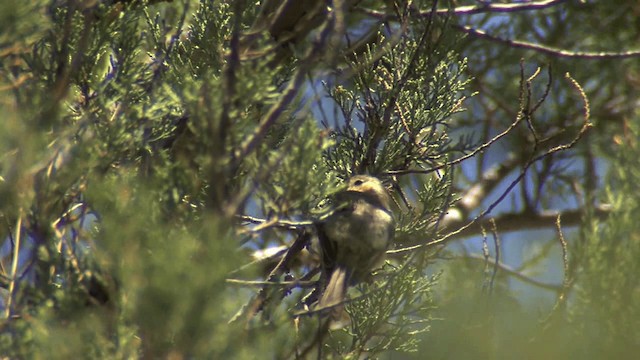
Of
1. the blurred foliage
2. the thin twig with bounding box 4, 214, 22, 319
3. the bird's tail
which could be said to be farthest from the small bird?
the thin twig with bounding box 4, 214, 22, 319

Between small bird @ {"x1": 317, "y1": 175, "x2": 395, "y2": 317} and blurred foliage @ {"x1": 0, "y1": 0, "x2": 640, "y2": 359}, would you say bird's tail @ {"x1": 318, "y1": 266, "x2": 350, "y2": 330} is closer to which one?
small bird @ {"x1": 317, "y1": 175, "x2": 395, "y2": 317}

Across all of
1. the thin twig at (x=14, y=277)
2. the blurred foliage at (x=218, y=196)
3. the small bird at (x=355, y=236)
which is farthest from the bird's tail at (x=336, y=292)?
the thin twig at (x=14, y=277)

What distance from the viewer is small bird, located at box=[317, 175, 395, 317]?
9.31 feet

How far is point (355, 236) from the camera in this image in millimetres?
2854

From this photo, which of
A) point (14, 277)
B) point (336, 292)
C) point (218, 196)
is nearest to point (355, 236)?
point (336, 292)

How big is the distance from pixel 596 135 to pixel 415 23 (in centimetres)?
275

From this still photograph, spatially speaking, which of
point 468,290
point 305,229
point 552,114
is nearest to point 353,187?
point 305,229

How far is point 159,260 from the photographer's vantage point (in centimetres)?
170

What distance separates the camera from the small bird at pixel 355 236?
284 centimetres

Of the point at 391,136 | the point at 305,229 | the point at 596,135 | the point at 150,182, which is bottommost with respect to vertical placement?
the point at 596,135

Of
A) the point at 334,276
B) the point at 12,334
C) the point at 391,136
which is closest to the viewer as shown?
the point at 12,334

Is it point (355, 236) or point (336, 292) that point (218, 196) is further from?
point (355, 236)

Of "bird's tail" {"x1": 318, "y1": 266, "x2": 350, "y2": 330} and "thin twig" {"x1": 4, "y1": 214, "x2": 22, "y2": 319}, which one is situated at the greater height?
"thin twig" {"x1": 4, "y1": 214, "x2": 22, "y2": 319}

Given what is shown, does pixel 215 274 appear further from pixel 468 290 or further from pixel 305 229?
pixel 468 290
